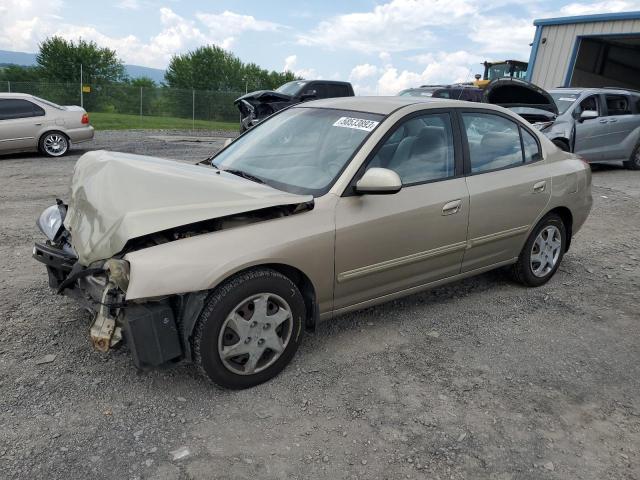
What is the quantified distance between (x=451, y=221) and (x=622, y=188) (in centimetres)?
747

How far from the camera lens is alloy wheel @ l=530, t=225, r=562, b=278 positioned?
177 inches

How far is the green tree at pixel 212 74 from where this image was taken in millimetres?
46656

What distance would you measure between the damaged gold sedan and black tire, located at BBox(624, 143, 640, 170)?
8822mm

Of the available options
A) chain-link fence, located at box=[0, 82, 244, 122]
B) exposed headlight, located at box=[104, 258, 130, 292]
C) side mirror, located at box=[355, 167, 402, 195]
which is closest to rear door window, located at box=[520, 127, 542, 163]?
side mirror, located at box=[355, 167, 402, 195]

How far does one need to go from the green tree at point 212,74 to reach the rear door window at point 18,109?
3642cm

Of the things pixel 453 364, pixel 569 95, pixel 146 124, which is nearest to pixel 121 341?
pixel 453 364

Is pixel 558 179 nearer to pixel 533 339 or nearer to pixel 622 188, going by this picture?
pixel 533 339

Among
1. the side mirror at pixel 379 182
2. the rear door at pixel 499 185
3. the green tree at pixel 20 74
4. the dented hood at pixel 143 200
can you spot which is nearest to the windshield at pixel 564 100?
the rear door at pixel 499 185

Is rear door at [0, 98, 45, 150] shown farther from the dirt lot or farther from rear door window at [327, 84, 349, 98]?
rear door window at [327, 84, 349, 98]

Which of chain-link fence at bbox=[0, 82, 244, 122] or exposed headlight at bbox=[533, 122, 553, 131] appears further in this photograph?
chain-link fence at bbox=[0, 82, 244, 122]

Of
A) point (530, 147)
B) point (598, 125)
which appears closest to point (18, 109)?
point (530, 147)

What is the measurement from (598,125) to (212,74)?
A: 42.5 meters

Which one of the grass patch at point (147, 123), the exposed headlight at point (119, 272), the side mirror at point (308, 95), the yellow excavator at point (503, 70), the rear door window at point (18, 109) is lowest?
the grass patch at point (147, 123)

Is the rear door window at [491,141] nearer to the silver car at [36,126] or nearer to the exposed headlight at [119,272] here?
the exposed headlight at [119,272]
